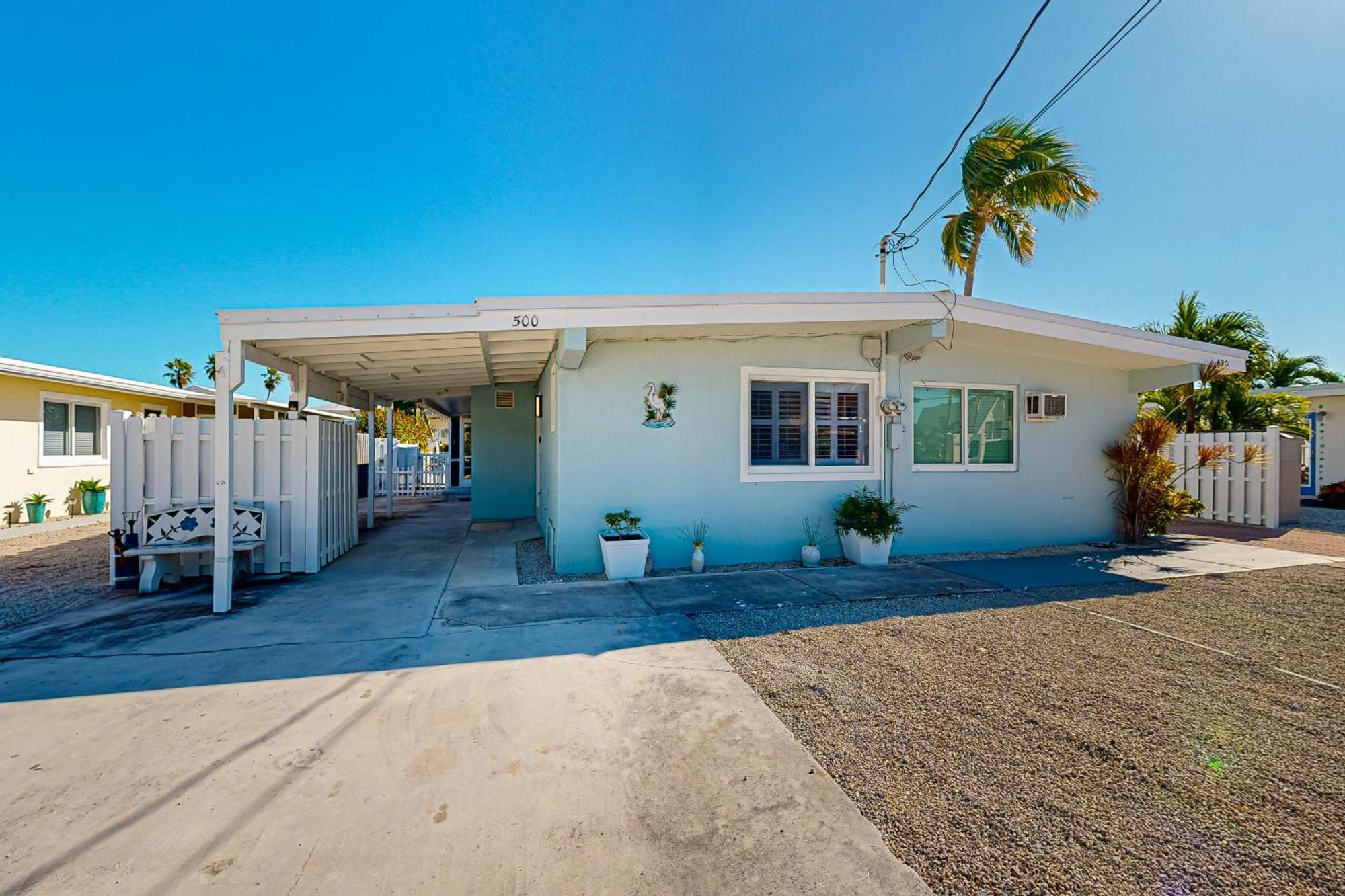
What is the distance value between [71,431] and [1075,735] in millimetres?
16599

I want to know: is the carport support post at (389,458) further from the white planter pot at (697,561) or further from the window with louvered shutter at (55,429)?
the white planter pot at (697,561)

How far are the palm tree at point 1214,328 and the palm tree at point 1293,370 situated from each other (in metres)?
3.24

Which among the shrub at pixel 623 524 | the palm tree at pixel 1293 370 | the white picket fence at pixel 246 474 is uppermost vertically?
the palm tree at pixel 1293 370

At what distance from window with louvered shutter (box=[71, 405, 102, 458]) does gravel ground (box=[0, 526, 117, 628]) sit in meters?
2.91

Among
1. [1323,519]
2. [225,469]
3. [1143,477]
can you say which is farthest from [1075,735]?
[1323,519]

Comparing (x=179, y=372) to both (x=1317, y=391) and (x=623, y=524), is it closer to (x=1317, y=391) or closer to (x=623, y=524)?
(x=623, y=524)

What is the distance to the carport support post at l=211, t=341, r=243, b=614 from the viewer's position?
4816mm

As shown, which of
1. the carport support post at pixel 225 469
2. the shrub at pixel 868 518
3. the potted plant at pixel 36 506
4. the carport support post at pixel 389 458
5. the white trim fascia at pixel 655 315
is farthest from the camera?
the carport support post at pixel 389 458

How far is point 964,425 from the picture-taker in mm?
7574

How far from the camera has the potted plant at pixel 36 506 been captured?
392 inches

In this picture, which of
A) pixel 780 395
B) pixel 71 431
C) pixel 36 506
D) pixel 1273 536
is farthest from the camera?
pixel 71 431

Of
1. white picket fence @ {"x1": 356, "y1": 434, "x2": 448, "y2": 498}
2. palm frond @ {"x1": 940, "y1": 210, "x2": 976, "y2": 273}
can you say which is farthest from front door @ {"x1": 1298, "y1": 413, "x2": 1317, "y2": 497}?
white picket fence @ {"x1": 356, "y1": 434, "x2": 448, "y2": 498}

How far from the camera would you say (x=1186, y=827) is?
2.07 metres

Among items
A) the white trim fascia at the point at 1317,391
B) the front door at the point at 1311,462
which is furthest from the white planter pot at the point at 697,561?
the front door at the point at 1311,462
